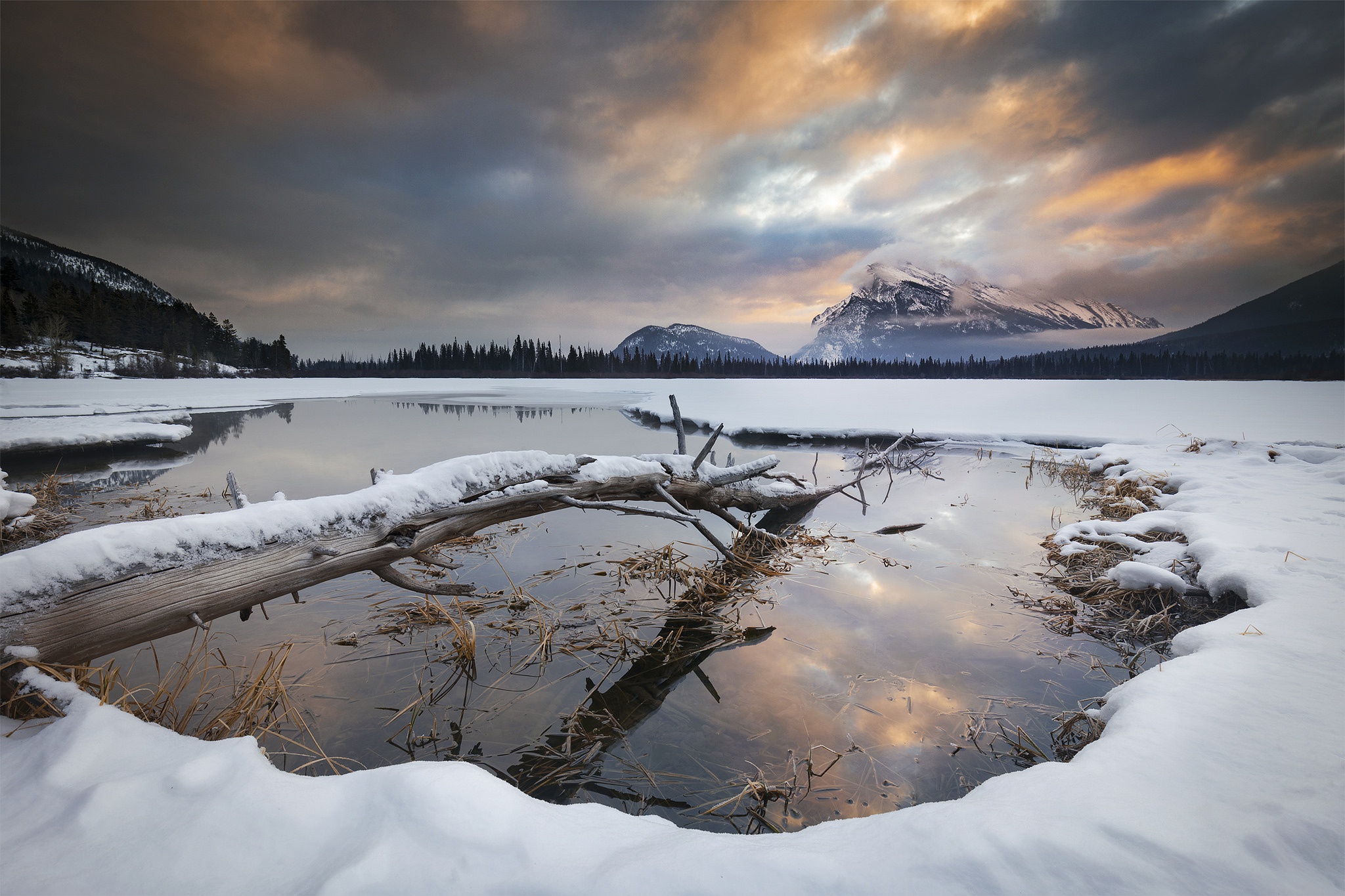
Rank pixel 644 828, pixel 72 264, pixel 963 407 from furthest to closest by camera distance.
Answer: pixel 72 264 → pixel 963 407 → pixel 644 828

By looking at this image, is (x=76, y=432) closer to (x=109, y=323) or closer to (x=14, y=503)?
(x=14, y=503)

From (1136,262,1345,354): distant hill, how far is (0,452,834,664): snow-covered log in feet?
418

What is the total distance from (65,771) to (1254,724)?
4293mm

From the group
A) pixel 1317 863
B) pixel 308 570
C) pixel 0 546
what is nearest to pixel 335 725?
pixel 308 570

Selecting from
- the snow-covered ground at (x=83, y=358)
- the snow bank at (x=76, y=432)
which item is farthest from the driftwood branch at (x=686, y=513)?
the snow-covered ground at (x=83, y=358)

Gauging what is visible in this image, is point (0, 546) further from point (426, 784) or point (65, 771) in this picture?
point (426, 784)

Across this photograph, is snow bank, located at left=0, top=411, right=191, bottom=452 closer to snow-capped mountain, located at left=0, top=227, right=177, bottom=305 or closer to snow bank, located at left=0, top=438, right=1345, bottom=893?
snow bank, located at left=0, top=438, right=1345, bottom=893

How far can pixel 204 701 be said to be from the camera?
3002mm

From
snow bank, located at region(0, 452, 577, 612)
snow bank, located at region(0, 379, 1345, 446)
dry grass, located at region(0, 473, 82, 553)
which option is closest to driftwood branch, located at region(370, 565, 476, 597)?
snow bank, located at region(0, 452, 577, 612)

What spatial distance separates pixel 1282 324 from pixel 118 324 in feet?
711

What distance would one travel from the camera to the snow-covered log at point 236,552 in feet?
6.66

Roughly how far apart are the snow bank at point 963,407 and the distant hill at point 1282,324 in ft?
315

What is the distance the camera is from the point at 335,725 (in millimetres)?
2822

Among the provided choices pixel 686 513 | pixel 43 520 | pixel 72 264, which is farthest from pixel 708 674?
pixel 72 264
